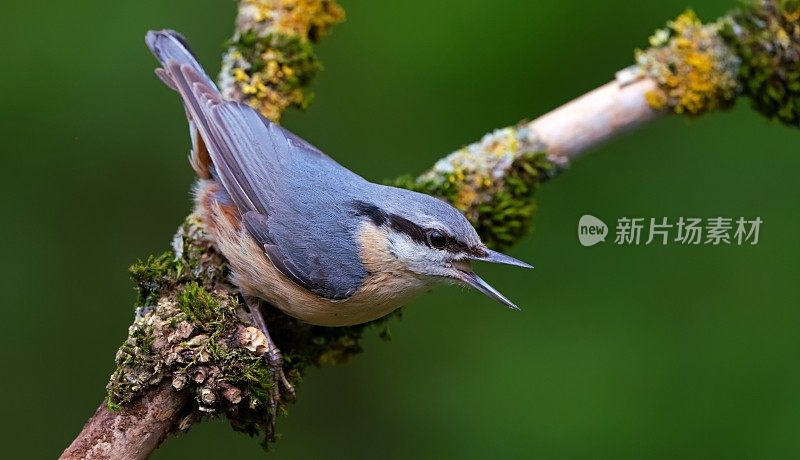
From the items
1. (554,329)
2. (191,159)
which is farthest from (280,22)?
(554,329)

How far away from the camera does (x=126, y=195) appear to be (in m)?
3.76

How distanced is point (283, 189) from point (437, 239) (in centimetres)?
50

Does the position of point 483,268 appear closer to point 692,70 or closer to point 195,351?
point 692,70

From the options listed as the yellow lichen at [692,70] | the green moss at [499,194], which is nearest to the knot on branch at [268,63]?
the green moss at [499,194]

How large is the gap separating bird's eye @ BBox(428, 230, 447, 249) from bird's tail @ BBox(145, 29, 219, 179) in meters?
0.83

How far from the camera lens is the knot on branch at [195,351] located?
2186mm

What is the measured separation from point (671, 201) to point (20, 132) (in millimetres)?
2525

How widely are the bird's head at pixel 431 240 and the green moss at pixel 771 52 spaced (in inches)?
46.9

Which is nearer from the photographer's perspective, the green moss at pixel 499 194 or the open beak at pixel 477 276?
the open beak at pixel 477 276

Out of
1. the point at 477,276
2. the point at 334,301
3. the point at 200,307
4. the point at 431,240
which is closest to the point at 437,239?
the point at 431,240

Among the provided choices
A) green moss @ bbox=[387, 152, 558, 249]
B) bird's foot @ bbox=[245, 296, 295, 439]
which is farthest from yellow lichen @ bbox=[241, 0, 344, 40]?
bird's foot @ bbox=[245, 296, 295, 439]

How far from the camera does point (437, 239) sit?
252 centimetres

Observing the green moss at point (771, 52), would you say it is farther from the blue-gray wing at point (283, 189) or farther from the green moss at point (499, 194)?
the blue-gray wing at point (283, 189)

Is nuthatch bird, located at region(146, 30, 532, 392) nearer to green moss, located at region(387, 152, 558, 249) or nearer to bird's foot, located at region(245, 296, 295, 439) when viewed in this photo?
bird's foot, located at region(245, 296, 295, 439)
